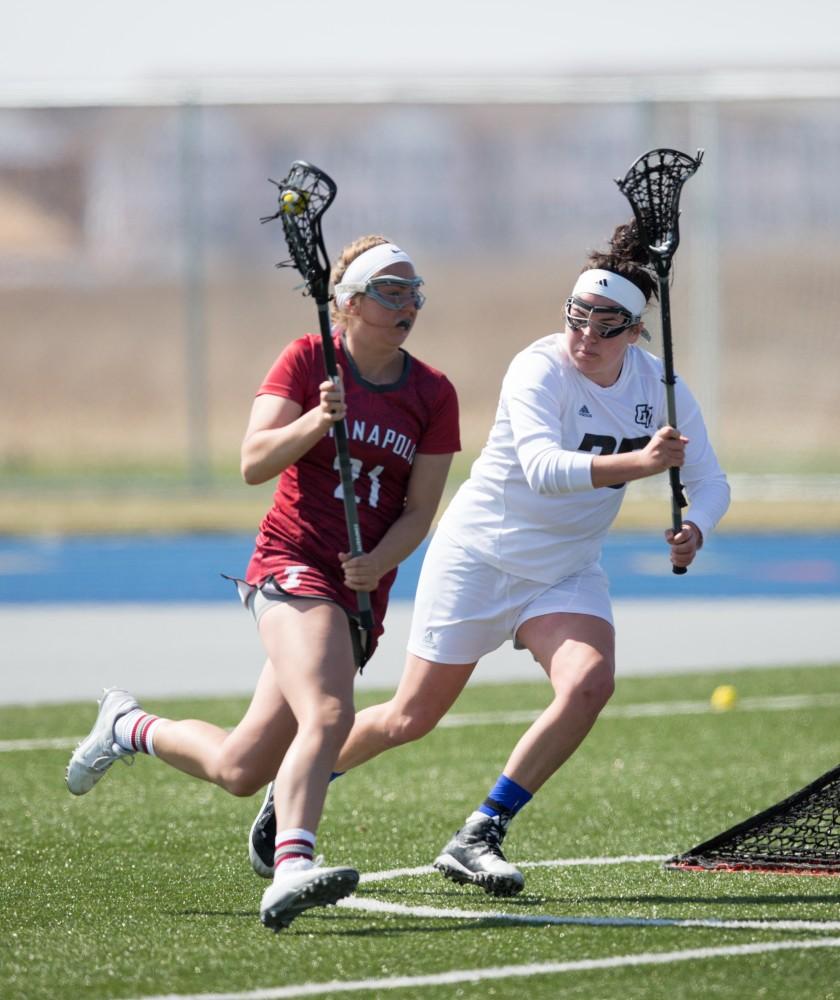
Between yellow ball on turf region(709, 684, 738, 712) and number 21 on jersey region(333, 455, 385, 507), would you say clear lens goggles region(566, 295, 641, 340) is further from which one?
yellow ball on turf region(709, 684, 738, 712)

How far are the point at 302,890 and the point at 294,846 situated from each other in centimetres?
18

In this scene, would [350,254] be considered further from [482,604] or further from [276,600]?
[482,604]

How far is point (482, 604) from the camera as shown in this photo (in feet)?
20.3

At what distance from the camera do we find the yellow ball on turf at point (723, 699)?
10156 mm

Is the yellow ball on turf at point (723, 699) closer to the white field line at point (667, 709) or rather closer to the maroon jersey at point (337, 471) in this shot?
the white field line at point (667, 709)

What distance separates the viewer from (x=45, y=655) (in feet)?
39.9

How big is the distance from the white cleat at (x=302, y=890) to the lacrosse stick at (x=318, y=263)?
34.2 inches

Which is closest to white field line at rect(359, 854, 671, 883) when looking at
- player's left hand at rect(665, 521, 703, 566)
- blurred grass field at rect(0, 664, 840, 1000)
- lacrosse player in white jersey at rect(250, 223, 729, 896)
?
blurred grass field at rect(0, 664, 840, 1000)

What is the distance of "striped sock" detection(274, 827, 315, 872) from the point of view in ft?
17.2

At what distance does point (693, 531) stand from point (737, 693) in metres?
4.84

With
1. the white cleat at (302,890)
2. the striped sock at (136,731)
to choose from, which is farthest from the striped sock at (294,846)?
the striped sock at (136,731)

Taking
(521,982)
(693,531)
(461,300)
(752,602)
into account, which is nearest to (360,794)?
(693,531)

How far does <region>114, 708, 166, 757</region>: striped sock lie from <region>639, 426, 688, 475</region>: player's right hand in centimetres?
185

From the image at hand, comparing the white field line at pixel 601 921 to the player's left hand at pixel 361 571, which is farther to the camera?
the player's left hand at pixel 361 571
